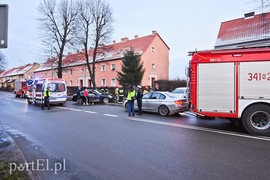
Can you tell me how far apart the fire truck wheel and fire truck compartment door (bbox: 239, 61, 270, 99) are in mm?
398

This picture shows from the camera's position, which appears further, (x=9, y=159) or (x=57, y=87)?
(x=57, y=87)

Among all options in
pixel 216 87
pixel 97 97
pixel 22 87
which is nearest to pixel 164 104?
pixel 216 87

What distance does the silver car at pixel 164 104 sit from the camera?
38.3ft

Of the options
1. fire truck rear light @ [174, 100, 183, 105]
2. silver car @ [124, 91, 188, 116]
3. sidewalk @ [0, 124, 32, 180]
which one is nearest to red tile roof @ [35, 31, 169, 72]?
silver car @ [124, 91, 188, 116]

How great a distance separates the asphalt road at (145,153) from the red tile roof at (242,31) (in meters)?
17.3

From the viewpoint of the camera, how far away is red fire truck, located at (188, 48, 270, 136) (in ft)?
23.2

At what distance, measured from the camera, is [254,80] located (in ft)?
23.6

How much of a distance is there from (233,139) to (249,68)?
252 cm

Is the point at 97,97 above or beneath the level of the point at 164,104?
above

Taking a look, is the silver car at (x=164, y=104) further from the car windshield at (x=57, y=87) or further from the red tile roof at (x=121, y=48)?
the red tile roof at (x=121, y=48)

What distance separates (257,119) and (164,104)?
535 cm

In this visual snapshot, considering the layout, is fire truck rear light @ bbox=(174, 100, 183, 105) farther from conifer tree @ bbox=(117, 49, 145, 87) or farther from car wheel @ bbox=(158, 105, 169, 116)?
conifer tree @ bbox=(117, 49, 145, 87)

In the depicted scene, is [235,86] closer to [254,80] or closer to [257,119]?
[254,80]

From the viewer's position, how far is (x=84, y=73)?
4700 cm
